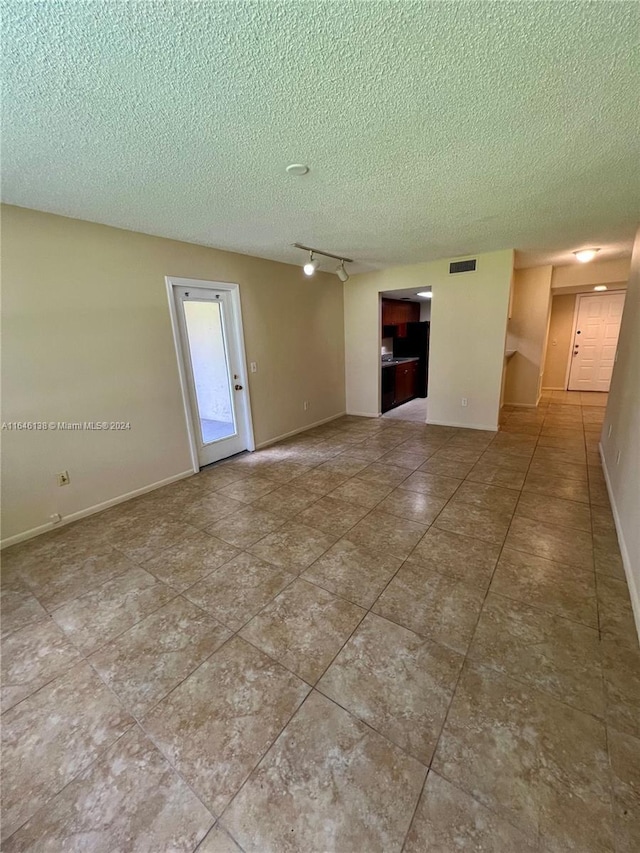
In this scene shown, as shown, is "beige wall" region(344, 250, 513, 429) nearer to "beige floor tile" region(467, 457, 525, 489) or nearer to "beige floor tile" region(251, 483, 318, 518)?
"beige floor tile" region(467, 457, 525, 489)

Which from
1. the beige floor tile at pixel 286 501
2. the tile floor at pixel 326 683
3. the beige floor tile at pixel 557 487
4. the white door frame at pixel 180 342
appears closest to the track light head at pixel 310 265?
the white door frame at pixel 180 342

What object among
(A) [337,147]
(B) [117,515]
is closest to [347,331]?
(A) [337,147]

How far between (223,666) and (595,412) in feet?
22.2

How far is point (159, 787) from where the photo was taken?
116cm

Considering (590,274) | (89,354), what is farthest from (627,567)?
(590,274)

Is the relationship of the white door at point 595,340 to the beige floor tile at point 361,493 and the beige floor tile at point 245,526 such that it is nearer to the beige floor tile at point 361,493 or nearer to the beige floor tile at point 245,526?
the beige floor tile at point 361,493

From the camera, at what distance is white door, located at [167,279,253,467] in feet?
12.0

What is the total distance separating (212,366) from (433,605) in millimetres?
3444

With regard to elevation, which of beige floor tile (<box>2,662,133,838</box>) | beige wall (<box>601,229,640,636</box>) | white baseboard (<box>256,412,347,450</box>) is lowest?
beige floor tile (<box>2,662,133,838</box>)

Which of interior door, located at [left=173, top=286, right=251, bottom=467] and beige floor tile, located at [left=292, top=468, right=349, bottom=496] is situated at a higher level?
interior door, located at [left=173, top=286, right=251, bottom=467]

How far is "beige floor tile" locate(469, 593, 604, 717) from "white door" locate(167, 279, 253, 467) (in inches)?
129

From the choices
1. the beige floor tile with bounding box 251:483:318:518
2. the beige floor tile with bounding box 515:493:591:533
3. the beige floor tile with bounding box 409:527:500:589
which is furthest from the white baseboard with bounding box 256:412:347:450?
the beige floor tile with bounding box 515:493:591:533

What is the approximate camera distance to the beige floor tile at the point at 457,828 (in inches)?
38.7

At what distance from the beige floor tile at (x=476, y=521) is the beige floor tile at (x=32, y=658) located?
8.10 ft
